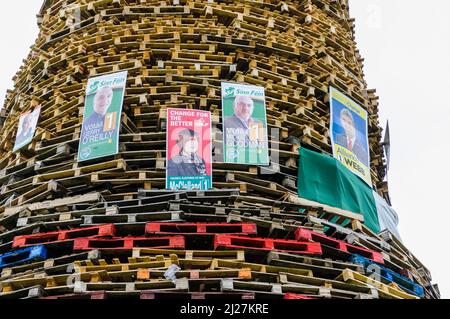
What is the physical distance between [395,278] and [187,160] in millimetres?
4946

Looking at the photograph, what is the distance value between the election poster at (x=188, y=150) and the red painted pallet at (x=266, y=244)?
6.05ft

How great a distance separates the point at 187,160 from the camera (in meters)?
18.9

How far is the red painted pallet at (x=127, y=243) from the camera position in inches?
664

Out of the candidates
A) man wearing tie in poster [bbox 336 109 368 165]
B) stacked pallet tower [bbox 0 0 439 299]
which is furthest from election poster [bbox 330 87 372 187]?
stacked pallet tower [bbox 0 0 439 299]

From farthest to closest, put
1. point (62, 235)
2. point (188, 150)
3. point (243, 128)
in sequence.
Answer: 1. point (243, 128)
2. point (188, 150)
3. point (62, 235)

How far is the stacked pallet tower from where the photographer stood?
646 inches

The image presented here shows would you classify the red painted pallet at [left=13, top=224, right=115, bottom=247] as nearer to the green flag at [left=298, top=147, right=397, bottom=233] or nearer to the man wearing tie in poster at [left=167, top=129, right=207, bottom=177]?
the man wearing tie in poster at [left=167, top=129, right=207, bottom=177]

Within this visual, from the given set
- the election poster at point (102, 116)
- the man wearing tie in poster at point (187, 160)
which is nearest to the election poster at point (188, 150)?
the man wearing tie in poster at point (187, 160)

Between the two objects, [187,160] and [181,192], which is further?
[187,160]

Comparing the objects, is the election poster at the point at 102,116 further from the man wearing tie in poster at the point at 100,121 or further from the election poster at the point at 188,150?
the election poster at the point at 188,150

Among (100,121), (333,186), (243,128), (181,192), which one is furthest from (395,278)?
(100,121)

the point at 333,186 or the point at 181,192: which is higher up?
the point at 333,186

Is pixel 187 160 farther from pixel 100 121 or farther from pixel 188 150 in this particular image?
pixel 100 121

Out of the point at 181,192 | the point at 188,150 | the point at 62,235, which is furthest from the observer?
the point at 188,150
